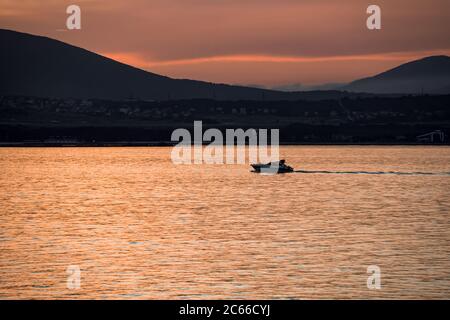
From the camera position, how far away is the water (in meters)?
32.3

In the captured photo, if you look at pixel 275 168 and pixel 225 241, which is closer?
pixel 225 241

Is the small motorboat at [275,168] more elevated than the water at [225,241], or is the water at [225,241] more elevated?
the small motorboat at [275,168]

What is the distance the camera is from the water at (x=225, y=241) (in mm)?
32281

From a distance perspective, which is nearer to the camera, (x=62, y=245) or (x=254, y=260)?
(x=254, y=260)

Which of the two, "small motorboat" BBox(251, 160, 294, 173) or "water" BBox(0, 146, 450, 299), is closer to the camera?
"water" BBox(0, 146, 450, 299)

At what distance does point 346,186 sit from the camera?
89250 millimetres

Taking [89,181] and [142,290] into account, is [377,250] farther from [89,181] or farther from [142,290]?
[89,181]

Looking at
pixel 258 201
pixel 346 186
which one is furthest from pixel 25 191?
pixel 346 186

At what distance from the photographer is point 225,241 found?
44375 mm

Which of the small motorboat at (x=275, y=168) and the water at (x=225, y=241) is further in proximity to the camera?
the small motorboat at (x=275, y=168)

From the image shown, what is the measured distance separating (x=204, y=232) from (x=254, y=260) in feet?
33.8

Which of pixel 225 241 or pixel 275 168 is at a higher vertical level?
pixel 275 168

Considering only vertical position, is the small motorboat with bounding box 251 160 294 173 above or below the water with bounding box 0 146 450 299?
above

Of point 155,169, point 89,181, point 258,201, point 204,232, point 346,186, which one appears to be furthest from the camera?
point 155,169
